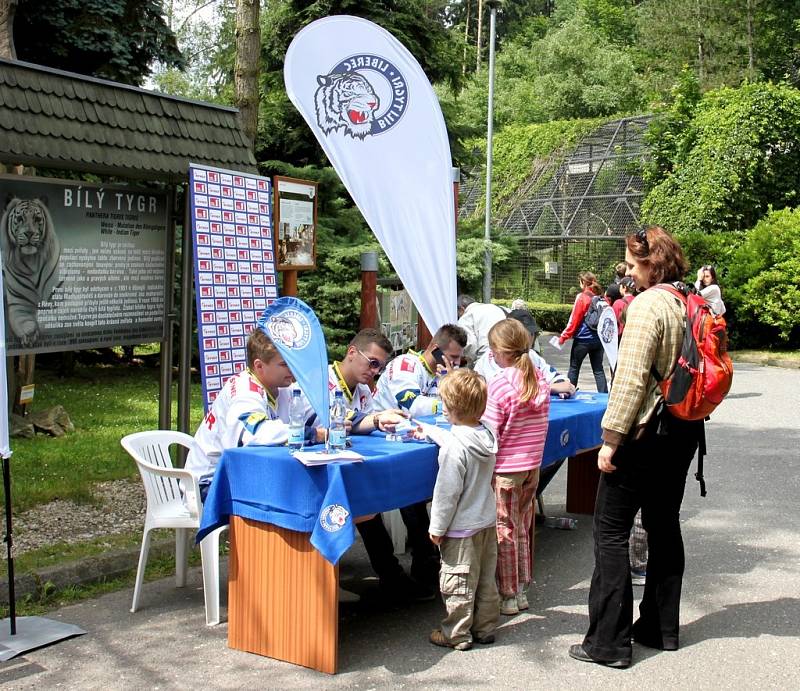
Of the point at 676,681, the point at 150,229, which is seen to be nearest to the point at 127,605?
the point at 150,229

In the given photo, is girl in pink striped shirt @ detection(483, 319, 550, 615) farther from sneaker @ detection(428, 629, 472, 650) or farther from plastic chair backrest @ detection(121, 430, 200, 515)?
plastic chair backrest @ detection(121, 430, 200, 515)

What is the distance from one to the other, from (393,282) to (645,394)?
7171 millimetres

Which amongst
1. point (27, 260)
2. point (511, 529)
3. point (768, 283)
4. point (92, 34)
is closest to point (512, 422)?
point (511, 529)

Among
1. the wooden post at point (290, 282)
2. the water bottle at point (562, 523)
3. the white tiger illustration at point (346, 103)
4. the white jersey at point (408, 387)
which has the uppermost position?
the white tiger illustration at point (346, 103)

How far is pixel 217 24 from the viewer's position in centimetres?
2752

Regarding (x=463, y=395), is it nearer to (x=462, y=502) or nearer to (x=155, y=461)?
(x=462, y=502)

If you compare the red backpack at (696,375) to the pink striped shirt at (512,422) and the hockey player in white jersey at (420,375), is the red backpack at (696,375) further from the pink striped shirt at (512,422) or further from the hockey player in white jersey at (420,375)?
the hockey player in white jersey at (420,375)

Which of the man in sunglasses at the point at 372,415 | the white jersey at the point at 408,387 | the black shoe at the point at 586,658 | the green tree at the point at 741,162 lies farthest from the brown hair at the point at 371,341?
the green tree at the point at 741,162

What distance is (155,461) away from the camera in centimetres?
559

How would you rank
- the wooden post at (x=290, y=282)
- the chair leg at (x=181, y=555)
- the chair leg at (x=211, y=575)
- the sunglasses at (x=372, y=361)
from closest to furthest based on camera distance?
the chair leg at (x=211, y=575)
the sunglasses at (x=372, y=361)
the chair leg at (x=181, y=555)
the wooden post at (x=290, y=282)

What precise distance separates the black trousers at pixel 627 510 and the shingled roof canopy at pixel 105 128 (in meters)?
3.71

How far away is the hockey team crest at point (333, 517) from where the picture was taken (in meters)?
4.19

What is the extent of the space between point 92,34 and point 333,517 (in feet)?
42.1

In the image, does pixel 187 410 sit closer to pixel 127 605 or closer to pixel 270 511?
pixel 127 605
